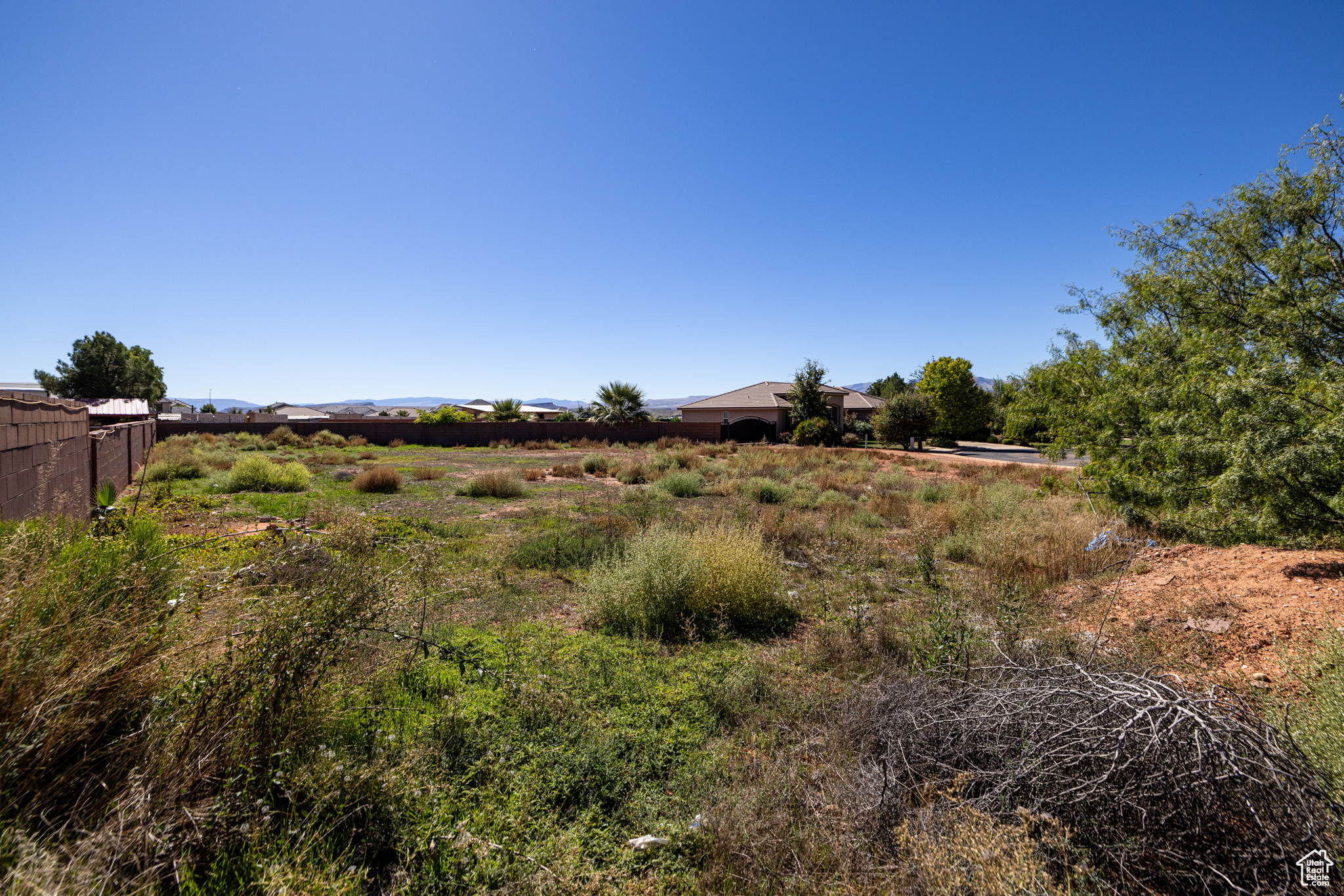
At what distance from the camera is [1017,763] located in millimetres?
2643

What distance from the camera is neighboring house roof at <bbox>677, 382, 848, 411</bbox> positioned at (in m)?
43.1

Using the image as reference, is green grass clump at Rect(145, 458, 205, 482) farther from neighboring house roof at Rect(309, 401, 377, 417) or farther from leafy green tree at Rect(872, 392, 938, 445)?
neighboring house roof at Rect(309, 401, 377, 417)

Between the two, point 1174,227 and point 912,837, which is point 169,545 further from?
point 1174,227

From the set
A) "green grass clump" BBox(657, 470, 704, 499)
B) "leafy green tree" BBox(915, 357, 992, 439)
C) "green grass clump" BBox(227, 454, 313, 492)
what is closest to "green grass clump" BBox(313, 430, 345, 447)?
"green grass clump" BBox(227, 454, 313, 492)

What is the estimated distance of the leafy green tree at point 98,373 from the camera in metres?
52.6

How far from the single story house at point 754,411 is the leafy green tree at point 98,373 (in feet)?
179

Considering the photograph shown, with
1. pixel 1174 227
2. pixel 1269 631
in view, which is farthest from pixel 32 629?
pixel 1174 227

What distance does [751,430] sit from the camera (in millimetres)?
42312

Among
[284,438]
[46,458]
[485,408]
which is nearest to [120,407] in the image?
[284,438]

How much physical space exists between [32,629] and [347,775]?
135cm

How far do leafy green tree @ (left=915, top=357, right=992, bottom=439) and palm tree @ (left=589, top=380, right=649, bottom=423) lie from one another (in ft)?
79.7

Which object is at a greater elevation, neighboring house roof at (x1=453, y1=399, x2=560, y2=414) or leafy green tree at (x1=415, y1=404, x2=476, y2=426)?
neighboring house roof at (x1=453, y1=399, x2=560, y2=414)

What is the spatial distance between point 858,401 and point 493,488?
45.4 metres

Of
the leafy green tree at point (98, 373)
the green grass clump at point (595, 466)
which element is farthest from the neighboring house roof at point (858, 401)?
the leafy green tree at point (98, 373)
